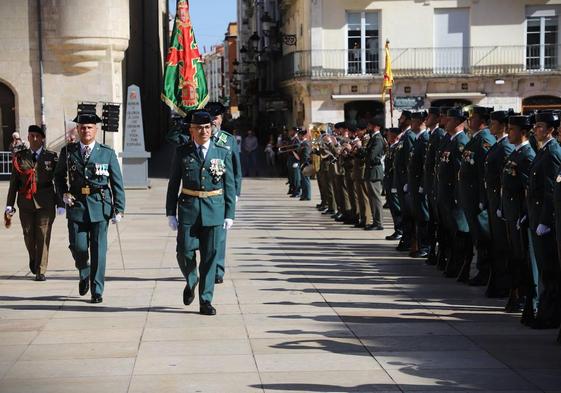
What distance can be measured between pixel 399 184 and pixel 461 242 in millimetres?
2897

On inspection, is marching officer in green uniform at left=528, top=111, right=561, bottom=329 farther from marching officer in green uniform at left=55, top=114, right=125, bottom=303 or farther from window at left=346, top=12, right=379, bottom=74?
window at left=346, top=12, right=379, bottom=74

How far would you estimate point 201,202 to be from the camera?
10.5 meters

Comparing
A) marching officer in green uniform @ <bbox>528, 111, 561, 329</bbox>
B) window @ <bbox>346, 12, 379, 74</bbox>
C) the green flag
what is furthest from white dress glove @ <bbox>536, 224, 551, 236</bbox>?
window @ <bbox>346, 12, 379, 74</bbox>

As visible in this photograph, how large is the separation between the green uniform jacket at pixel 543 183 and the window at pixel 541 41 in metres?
32.5

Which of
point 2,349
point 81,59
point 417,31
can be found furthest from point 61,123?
point 2,349

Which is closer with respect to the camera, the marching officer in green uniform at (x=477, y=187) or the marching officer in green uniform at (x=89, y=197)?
the marching officer in green uniform at (x=89, y=197)

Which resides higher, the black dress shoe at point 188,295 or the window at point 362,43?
the window at point 362,43

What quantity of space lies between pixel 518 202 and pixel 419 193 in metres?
4.16

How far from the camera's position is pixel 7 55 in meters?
33.1

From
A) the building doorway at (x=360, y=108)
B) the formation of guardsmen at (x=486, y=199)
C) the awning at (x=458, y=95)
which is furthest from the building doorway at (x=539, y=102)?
the formation of guardsmen at (x=486, y=199)

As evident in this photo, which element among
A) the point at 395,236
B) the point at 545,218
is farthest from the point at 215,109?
the point at 395,236

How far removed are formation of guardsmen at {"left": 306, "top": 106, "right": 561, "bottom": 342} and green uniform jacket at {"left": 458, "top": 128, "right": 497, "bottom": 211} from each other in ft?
0.04

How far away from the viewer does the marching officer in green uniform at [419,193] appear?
47.5ft

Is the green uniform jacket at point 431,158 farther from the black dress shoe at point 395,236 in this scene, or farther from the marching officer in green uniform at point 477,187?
the black dress shoe at point 395,236
